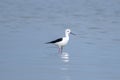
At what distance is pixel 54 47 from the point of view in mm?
17281

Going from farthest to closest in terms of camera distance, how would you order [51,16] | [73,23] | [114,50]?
[51,16] → [73,23] → [114,50]

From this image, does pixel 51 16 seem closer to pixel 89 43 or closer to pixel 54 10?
pixel 54 10

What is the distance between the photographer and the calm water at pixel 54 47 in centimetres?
1288

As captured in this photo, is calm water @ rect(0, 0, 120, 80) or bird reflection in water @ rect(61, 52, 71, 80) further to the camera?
calm water @ rect(0, 0, 120, 80)

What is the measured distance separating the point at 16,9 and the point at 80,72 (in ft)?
49.8

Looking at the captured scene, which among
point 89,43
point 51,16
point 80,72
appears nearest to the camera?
point 80,72

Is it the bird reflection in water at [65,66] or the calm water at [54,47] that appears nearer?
the bird reflection in water at [65,66]

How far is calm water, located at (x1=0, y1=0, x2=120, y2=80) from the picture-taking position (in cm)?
1288

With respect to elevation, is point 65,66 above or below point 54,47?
below

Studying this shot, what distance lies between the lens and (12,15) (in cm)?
2492

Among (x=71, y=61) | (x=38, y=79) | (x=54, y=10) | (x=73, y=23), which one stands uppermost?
(x=54, y=10)

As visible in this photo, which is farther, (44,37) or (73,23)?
(73,23)

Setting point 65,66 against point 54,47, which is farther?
point 54,47

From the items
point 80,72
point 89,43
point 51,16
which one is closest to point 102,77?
point 80,72
